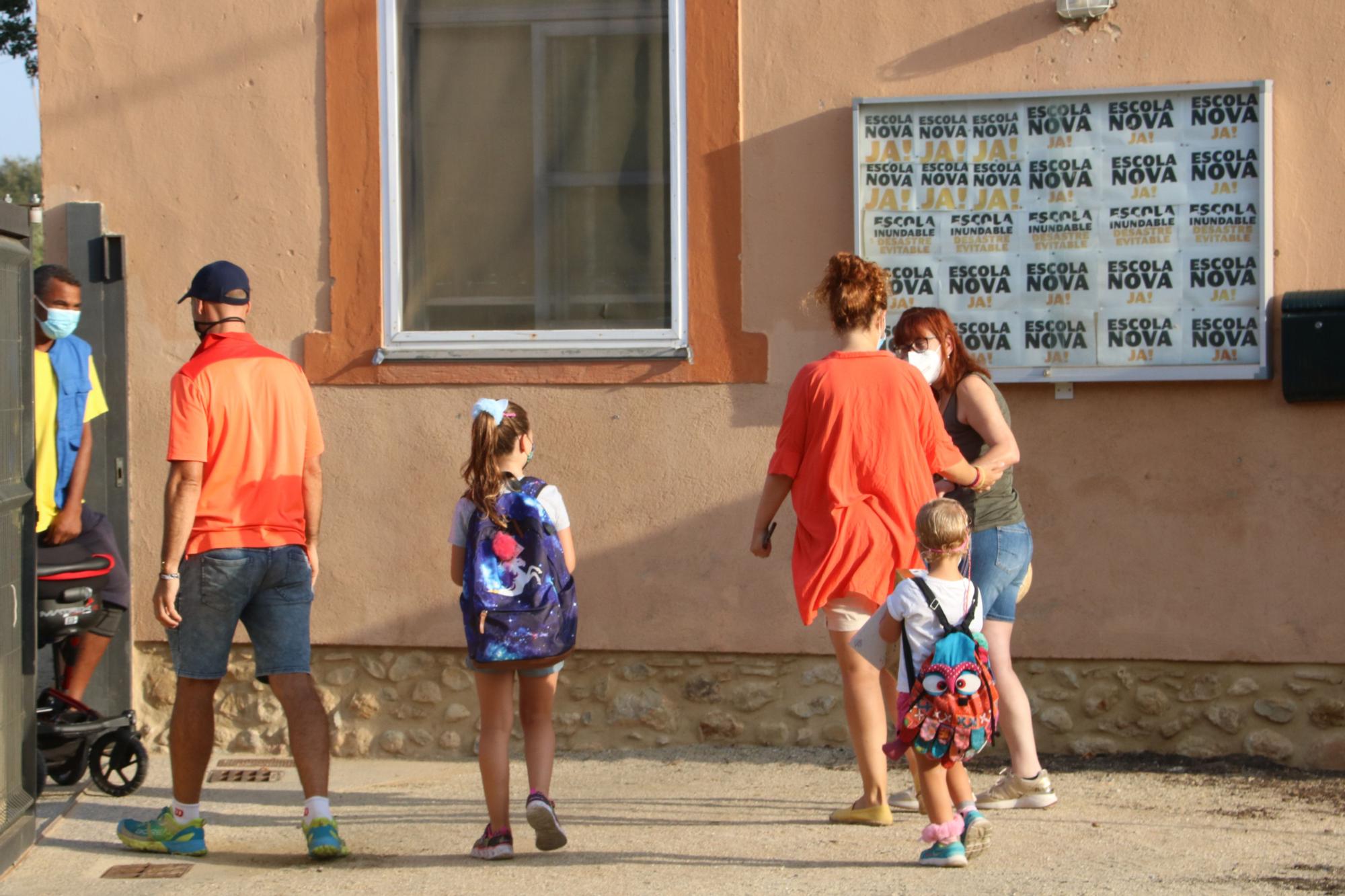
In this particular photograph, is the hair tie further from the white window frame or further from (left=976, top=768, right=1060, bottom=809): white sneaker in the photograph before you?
(left=976, top=768, right=1060, bottom=809): white sneaker

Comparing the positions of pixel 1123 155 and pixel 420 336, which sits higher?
pixel 1123 155

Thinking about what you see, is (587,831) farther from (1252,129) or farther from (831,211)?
(1252,129)

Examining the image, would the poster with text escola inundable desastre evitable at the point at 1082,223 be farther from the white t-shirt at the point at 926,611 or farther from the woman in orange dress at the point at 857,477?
the white t-shirt at the point at 926,611

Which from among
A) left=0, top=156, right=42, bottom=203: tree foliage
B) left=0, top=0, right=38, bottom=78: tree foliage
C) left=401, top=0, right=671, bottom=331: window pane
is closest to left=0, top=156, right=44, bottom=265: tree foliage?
left=0, top=156, right=42, bottom=203: tree foliage

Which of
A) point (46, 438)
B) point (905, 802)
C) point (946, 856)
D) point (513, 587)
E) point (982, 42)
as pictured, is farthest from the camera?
point (982, 42)

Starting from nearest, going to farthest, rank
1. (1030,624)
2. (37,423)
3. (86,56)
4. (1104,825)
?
(1104,825) → (37,423) → (1030,624) → (86,56)

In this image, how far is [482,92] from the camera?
21.9ft

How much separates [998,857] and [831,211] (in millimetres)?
2717

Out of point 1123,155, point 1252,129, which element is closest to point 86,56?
point 1123,155

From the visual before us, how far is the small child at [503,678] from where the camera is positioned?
185 inches

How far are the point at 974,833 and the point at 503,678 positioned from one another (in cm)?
151

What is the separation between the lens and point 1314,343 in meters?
5.89

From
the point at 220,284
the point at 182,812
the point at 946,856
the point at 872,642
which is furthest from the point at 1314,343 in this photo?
the point at 182,812

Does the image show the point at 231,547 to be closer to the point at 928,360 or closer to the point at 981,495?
the point at 928,360
